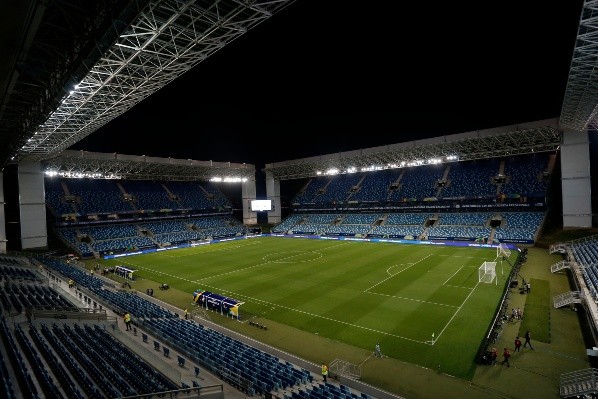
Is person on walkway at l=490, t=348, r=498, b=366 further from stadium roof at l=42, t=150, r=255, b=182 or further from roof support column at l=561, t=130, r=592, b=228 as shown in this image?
stadium roof at l=42, t=150, r=255, b=182

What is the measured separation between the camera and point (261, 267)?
111 feet

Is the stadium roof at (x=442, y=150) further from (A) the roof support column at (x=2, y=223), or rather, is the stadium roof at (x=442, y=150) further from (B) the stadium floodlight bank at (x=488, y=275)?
(A) the roof support column at (x=2, y=223)

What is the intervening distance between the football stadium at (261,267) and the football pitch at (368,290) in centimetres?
17

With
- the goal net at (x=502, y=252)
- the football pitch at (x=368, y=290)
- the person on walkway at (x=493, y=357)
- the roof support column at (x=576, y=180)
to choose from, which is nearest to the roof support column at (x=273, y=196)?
the football pitch at (x=368, y=290)

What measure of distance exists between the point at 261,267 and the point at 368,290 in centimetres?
1322

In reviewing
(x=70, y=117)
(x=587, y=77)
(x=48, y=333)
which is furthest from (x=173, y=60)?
(x=587, y=77)

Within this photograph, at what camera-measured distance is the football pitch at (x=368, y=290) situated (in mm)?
16141

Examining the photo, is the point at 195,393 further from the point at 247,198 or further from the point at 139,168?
the point at 247,198

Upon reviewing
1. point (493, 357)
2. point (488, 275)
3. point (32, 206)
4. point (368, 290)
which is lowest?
point (493, 357)

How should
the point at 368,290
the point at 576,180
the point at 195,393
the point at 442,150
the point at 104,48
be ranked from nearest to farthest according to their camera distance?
the point at 195,393, the point at 104,48, the point at 368,290, the point at 576,180, the point at 442,150

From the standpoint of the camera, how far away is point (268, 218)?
7356cm

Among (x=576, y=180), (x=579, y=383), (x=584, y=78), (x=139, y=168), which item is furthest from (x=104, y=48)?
(x=576, y=180)

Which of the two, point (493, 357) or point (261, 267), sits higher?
point (261, 267)

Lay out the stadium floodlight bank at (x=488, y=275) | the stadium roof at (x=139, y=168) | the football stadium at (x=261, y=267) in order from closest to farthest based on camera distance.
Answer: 1. the football stadium at (x=261, y=267)
2. the stadium floodlight bank at (x=488, y=275)
3. the stadium roof at (x=139, y=168)
